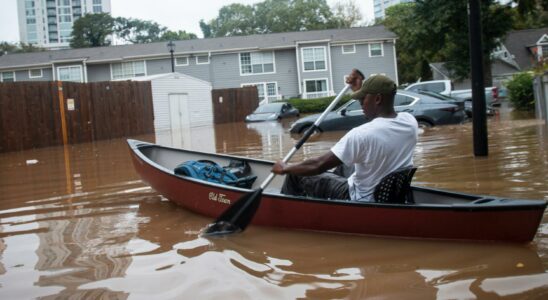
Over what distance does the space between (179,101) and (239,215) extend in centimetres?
2624

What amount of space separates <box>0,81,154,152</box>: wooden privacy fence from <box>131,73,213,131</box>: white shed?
3.81 meters

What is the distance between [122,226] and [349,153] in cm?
280

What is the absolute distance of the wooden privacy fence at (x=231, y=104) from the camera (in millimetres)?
33781

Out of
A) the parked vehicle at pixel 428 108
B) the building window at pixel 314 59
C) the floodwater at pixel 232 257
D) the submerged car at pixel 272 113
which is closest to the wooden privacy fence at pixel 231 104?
the submerged car at pixel 272 113

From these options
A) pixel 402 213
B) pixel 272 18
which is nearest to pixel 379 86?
pixel 402 213

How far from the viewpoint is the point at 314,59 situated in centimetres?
4175

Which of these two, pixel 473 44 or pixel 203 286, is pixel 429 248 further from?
pixel 473 44

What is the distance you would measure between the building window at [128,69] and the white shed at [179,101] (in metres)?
10.8

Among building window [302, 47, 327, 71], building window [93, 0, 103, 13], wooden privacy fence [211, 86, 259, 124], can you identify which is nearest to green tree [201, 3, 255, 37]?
building window [302, 47, 327, 71]

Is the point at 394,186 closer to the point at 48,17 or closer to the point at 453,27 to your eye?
the point at 453,27

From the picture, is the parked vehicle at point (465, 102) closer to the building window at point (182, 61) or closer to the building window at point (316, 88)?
the building window at point (316, 88)

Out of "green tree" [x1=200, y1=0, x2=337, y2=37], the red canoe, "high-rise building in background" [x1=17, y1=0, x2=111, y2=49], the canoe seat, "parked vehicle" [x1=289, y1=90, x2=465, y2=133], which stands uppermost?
"high-rise building in background" [x1=17, y1=0, x2=111, y2=49]

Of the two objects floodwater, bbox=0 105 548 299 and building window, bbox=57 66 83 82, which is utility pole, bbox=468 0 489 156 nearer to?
floodwater, bbox=0 105 548 299

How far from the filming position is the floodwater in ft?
12.2
